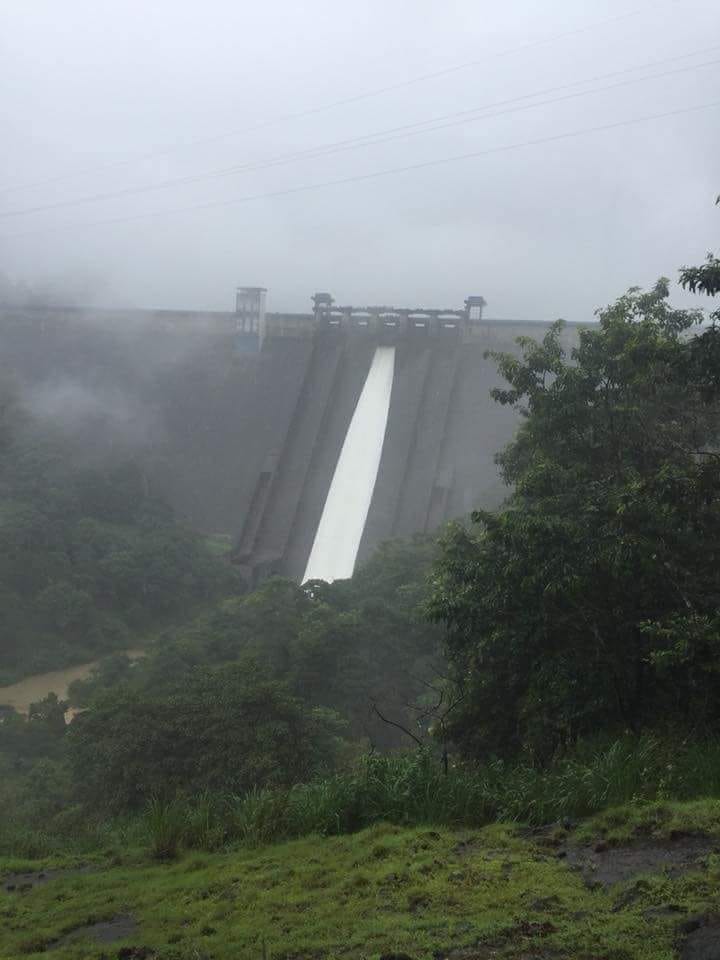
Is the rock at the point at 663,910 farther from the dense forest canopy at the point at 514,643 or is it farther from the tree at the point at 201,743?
the tree at the point at 201,743

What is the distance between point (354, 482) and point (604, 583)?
21.8 metres

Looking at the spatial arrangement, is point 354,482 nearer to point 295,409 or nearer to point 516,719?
point 295,409

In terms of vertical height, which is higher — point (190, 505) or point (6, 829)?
point (190, 505)

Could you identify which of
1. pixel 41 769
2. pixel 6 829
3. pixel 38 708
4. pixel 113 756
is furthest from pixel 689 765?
pixel 38 708

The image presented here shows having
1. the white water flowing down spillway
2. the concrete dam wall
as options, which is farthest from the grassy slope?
the concrete dam wall

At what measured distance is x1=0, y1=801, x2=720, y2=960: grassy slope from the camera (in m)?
4.17

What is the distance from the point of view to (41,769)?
13.2m

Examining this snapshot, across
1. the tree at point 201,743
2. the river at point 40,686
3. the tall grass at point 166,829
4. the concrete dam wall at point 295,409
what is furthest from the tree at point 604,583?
the concrete dam wall at point 295,409

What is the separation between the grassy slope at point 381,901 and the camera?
4.17m

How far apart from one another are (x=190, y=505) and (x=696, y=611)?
2336cm

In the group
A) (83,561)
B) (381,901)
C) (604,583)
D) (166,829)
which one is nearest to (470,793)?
(381,901)

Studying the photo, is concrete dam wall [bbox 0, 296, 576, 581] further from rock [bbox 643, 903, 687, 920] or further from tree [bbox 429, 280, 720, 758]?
rock [bbox 643, 903, 687, 920]

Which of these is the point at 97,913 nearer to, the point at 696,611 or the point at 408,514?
the point at 696,611

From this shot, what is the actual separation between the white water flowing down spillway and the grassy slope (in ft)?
62.6
